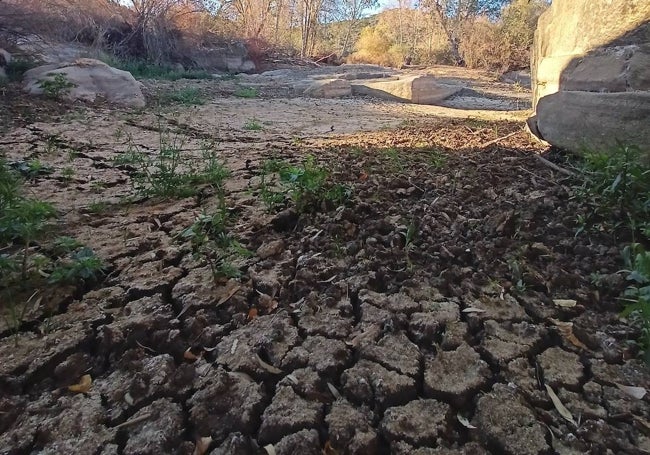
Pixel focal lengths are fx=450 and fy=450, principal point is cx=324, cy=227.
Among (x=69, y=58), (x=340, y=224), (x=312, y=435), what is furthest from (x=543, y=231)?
(x=69, y=58)

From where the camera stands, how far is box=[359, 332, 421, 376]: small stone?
104cm

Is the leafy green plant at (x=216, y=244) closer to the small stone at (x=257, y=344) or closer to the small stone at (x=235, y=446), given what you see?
the small stone at (x=257, y=344)

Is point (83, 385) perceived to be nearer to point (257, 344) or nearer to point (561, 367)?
point (257, 344)

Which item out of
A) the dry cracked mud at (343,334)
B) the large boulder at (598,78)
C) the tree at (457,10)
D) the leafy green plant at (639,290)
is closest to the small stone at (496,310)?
the dry cracked mud at (343,334)

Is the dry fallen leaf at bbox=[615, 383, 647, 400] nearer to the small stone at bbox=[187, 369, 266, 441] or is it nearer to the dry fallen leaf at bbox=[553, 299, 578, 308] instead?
the dry fallen leaf at bbox=[553, 299, 578, 308]

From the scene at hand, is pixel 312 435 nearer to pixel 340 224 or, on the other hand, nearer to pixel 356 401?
pixel 356 401

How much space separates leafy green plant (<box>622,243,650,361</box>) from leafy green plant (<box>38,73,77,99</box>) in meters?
4.90

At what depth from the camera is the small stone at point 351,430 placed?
0.84 meters

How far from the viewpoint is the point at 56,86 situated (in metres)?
4.52

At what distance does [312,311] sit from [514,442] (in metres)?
0.59

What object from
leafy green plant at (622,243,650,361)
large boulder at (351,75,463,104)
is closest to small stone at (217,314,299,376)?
Result: leafy green plant at (622,243,650,361)

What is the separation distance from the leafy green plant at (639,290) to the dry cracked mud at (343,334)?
4 centimetres

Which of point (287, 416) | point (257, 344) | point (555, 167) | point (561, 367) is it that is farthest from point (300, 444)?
point (555, 167)

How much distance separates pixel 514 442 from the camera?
0.85 meters
